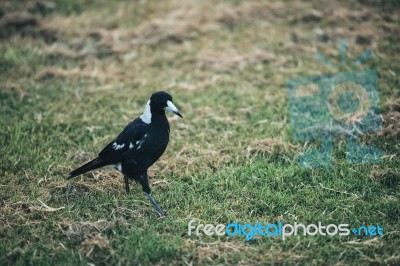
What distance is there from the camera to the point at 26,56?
7.46 m

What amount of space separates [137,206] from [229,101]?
2.59 m

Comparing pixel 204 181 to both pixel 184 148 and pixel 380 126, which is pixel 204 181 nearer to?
pixel 184 148

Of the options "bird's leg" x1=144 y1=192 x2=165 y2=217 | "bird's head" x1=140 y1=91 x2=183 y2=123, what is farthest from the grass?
"bird's head" x1=140 y1=91 x2=183 y2=123

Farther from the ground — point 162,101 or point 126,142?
point 162,101

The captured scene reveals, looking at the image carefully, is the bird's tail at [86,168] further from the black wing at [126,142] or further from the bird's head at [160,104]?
the bird's head at [160,104]

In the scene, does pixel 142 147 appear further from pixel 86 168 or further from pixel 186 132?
pixel 186 132

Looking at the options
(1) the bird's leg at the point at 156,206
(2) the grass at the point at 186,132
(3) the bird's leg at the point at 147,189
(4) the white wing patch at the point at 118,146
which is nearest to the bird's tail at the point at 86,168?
(4) the white wing patch at the point at 118,146

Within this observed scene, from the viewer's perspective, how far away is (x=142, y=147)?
4.34m

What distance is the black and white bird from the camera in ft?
14.2

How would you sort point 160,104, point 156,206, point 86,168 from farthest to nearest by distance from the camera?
1. point 160,104
2. point 86,168
3. point 156,206

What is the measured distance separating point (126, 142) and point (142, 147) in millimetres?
216

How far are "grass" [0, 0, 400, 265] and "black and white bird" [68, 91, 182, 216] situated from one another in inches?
12.8

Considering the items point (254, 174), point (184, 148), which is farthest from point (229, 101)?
point (254, 174)

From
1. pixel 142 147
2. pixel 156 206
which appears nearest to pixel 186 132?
pixel 142 147
